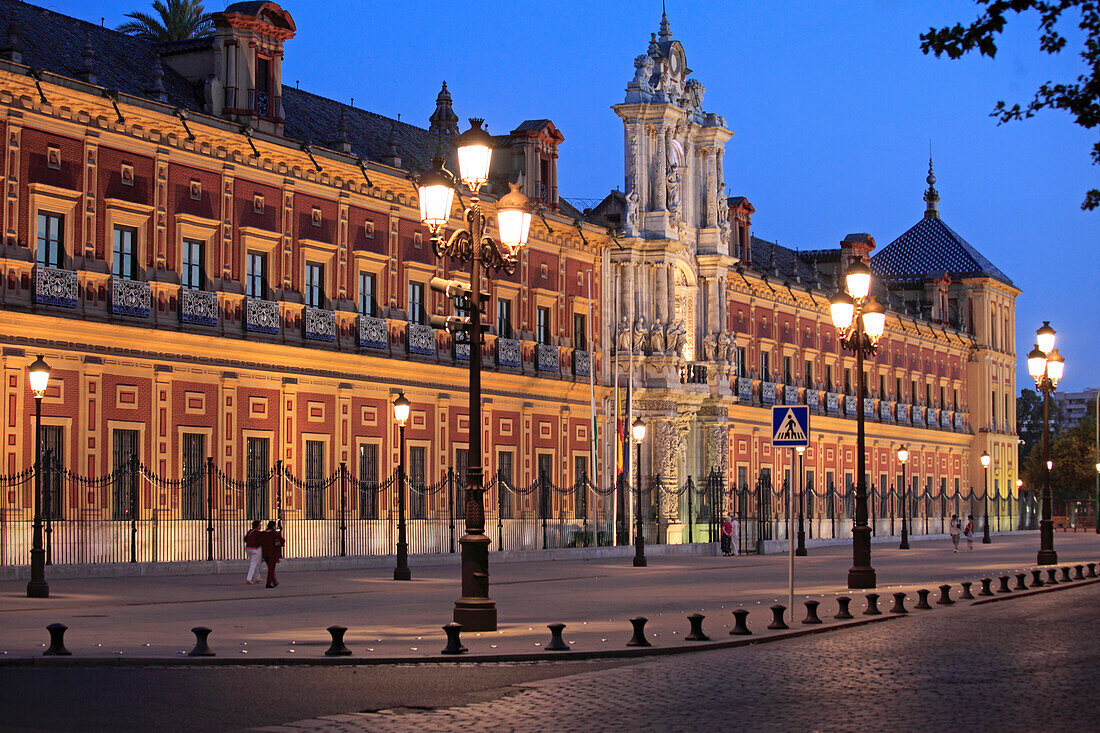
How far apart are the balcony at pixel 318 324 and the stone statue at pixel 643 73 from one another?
57.6 feet

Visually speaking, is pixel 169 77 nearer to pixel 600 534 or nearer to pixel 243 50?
pixel 243 50

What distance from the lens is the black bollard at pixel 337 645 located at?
14219 mm

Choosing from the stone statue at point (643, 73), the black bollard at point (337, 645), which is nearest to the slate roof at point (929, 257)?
the stone statue at point (643, 73)

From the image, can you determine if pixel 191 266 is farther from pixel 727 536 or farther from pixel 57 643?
pixel 57 643

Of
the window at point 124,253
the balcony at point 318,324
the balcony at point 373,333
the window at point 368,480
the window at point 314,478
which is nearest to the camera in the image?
the window at point 124,253

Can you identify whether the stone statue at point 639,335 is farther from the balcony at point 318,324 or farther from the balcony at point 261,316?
the balcony at point 261,316

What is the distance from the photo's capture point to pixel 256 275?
34125 millimetres

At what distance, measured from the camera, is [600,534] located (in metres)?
45.2

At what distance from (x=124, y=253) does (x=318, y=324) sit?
5700mm

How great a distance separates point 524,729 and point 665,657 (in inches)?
192

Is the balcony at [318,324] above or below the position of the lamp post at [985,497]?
above

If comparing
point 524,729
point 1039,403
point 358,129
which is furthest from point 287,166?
point 1039,403

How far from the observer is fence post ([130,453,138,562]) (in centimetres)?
2825

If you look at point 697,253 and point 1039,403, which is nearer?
point 697,253
